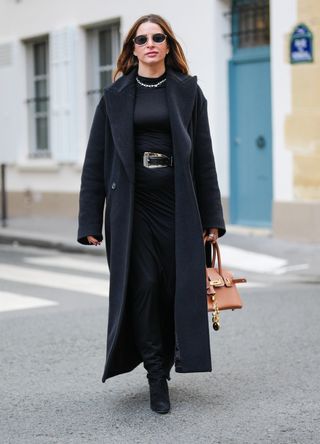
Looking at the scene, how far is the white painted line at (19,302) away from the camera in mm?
8180

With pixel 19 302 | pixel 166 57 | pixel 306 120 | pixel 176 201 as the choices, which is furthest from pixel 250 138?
pixel 176 201

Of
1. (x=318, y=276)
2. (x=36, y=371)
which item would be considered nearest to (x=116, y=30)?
(x=318, y=276)

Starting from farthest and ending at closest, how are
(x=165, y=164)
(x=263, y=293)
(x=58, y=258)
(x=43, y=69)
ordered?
(x=43, y=69) < (x=58, y=258) < (x=263, y=293) < (x=165, y=164)

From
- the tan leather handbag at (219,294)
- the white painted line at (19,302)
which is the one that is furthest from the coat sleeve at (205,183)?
the white painted line at (19,302)

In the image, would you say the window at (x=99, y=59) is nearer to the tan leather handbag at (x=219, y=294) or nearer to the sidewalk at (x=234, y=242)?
the sidewalk at (x=234, y=242)

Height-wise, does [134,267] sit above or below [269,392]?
above

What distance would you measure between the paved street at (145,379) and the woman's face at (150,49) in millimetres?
1740

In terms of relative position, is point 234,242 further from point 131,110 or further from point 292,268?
point 131,110

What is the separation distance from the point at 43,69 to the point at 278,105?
6.06 meters

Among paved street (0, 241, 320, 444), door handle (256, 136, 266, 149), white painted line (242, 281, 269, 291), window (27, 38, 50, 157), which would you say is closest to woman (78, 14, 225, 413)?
paved street (0, 241, 320, 444)

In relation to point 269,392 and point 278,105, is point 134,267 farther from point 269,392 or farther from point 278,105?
point 278,105

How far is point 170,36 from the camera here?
16.3ft

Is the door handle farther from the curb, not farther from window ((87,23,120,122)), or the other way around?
window ((87,23,120,122))

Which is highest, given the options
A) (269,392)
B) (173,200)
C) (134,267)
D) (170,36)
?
(170,36)
